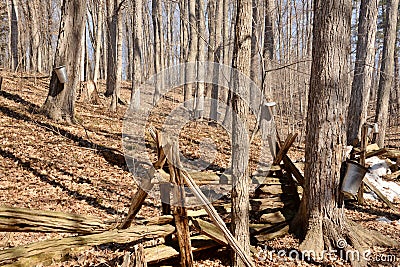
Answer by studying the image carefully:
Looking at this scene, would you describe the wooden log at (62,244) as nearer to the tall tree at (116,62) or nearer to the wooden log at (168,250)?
the wooden log at (168,250)

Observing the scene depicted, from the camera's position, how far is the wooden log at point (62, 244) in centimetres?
255

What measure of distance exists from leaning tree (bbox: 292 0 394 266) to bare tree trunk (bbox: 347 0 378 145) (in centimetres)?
591

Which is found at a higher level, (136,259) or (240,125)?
(240,125)

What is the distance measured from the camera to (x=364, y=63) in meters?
9.68

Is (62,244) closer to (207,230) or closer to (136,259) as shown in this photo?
(136,259)

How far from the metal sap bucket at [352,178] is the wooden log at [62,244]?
9.40 feet

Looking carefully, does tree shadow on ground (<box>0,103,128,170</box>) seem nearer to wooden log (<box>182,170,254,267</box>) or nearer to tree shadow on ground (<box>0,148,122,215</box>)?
tree shadow on ground (<box>0,148,122,215</box>)

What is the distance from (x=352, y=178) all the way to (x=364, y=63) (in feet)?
21.0

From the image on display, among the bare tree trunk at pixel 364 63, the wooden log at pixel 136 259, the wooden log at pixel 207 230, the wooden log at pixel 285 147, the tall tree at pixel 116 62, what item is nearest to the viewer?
the wooden log at pixel 136 259

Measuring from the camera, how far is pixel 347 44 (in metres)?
4.55

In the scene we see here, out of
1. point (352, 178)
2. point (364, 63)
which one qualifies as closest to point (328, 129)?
point (352, 178)

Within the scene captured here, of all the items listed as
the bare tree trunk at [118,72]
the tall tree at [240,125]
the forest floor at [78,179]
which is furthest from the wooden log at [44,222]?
the bare tree trunk at [118,72]

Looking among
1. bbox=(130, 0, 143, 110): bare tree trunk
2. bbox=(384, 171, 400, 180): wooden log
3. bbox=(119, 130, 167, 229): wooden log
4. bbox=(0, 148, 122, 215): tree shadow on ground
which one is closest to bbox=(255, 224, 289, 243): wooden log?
bbox=(119, 130, 167, 229): wooden log

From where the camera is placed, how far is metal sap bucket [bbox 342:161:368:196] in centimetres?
461
